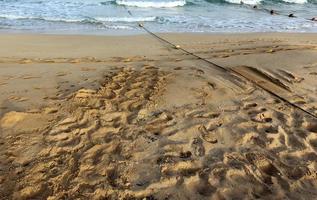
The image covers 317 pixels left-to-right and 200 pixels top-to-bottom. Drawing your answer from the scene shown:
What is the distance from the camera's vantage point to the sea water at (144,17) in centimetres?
1184

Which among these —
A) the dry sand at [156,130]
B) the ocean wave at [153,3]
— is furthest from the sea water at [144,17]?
the dry sand at [156,130]

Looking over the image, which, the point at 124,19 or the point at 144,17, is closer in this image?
the point at 124,19

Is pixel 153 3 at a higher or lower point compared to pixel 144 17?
higher

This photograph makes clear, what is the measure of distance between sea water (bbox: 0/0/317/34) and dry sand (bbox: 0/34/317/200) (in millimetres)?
4972

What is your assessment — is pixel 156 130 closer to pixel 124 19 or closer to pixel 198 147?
pixel 198 147

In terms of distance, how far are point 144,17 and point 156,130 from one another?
407 inches

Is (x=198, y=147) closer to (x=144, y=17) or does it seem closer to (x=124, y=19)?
(x=124, y=19)

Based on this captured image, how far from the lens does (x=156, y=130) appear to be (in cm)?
420

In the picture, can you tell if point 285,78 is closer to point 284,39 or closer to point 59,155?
point 59,155

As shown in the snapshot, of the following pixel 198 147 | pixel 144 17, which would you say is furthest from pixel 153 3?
pixel 198 147

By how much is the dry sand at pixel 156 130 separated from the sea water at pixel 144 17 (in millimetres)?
4972

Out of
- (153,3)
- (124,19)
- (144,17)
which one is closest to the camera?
(124,19)

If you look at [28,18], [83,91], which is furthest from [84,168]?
[28,18]

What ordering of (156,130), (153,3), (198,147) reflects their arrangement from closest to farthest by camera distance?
(198,147)
(156,130)
(153,3)
